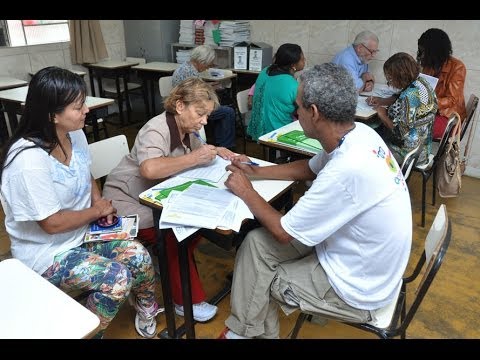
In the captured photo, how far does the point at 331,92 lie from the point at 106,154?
1323 mm

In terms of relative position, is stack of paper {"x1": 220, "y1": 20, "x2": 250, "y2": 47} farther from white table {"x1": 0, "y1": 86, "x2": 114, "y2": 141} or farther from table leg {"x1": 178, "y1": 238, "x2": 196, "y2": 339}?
table leg {"x1": 178, "y1": 238, "x2": 196, "y2": 339}

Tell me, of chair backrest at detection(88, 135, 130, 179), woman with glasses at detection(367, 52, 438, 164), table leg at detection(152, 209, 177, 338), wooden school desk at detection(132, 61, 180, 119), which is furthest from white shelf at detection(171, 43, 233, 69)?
table leg at detection(152, 209, 177, 338)

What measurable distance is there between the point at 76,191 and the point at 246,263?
0.75 meters

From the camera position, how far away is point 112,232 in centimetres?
173

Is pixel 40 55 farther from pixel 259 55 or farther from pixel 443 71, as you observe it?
pixel 443 71

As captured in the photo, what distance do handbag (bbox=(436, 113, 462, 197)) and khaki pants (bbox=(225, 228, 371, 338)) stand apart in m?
1.80

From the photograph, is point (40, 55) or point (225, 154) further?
point (40, 55)

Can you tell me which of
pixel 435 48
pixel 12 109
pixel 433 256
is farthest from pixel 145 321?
pixel 435 48

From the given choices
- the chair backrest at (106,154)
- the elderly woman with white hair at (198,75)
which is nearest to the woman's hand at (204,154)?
the chair backrest at (106,154)

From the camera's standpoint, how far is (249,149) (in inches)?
177

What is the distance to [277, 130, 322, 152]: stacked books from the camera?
232cm

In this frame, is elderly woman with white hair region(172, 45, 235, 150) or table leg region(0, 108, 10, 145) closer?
elderly woman with white hair region(172, 45, 235, 150)

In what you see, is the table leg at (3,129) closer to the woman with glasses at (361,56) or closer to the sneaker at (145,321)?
the sneaker at (145,321)

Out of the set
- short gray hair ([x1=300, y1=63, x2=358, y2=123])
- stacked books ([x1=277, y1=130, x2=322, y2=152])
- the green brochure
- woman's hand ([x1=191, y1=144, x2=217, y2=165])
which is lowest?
stacked books ([x1=277, y1=130, x2=322, y2=152])
